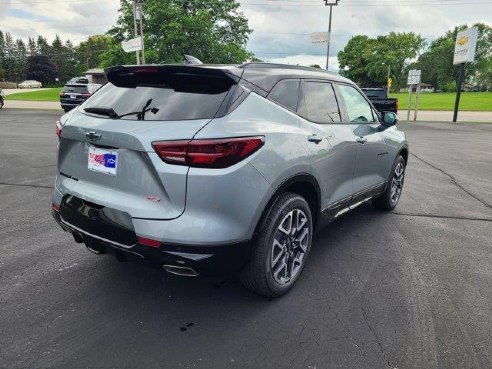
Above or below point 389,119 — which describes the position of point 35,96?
below

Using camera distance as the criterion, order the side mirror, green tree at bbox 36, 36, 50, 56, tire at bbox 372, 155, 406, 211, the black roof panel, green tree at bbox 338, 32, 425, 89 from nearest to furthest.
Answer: the black roof panel, the side mirror, tire at bbox 372, 155, 406, 211, green tree at bbox 338, 32, 425, 89, green tree at bbox 36, 36, 50, 56

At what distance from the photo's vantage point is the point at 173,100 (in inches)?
102

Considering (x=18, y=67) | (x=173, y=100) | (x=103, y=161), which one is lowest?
(x=103, y=161)

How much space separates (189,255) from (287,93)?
1518mm

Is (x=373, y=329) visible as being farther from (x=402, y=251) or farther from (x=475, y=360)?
(x=402, y=251)

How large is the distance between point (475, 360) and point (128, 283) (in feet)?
8.15

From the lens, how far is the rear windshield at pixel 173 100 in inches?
97.4

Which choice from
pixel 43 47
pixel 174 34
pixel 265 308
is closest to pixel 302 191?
pixel 265 308

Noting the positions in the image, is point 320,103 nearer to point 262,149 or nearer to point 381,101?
point 262,149

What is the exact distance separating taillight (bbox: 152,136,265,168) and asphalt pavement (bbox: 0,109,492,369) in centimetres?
114

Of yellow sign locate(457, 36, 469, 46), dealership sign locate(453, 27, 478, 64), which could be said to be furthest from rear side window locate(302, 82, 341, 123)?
yellow sign locate(457, 36, 469, 46)

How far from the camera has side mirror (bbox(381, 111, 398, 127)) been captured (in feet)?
14.9

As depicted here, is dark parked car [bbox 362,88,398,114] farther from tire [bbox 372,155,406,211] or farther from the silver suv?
the silver suv

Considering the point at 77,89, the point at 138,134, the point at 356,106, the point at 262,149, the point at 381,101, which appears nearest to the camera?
the point at 138,134
